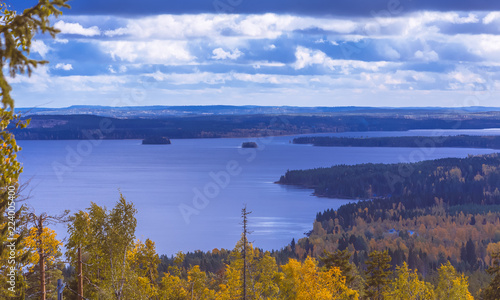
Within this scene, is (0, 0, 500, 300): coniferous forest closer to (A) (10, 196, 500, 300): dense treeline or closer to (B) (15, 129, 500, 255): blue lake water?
(A) (10, 196, 500, 300): dense treeline

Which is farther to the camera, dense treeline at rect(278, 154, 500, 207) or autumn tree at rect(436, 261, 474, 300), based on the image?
dense treeline at rect(278, 154, 500, 207)

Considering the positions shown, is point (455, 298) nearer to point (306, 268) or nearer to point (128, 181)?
point (306, 268)

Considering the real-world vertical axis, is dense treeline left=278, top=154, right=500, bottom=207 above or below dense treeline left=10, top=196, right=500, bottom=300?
below

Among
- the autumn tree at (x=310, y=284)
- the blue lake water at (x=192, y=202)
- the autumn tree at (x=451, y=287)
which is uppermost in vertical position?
the autumn tree at (x=310, y=284)

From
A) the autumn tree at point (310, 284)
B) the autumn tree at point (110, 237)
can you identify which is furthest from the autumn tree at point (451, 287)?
the autumn tree at point (110, 237)

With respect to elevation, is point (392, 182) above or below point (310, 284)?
below

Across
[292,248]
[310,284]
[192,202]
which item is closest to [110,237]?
[310,284]

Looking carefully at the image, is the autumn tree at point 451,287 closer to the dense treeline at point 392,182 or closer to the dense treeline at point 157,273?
the dense treeline at point 157,273

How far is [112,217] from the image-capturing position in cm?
1938

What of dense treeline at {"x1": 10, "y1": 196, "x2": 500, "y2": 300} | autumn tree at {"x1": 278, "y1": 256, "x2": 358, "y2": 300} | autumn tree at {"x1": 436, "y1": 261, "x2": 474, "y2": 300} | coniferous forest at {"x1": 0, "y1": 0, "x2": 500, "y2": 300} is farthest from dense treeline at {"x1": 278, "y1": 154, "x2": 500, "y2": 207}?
autumn tree at {"x1": 278, "y1": 256, "x2": 358, "y2": 300}

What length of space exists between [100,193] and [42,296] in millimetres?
125209

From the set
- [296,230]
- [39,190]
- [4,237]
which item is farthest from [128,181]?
[4,237]

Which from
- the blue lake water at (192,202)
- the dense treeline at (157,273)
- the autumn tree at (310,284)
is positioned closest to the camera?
the dense treeline at (157,273)

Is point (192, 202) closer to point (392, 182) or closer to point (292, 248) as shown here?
point (292, 248)
